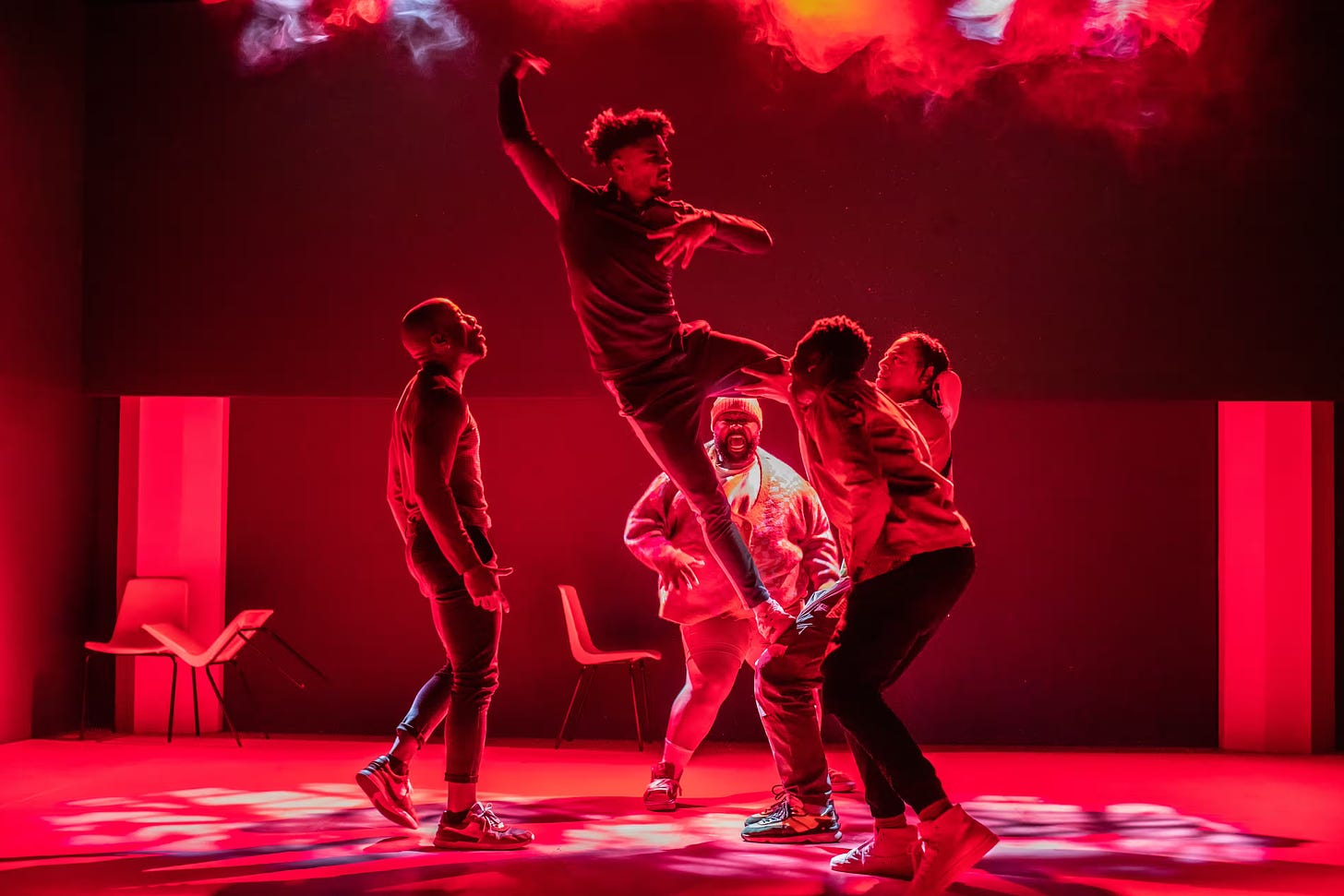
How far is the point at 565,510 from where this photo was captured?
6.69 metres

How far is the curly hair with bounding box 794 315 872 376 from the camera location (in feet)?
11.5

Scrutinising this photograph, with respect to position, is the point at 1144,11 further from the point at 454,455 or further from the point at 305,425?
the point at 305,425

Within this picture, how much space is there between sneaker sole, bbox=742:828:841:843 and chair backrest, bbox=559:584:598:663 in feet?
6.93

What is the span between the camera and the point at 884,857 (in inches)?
143

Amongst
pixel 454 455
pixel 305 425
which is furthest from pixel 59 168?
pixel 454 455

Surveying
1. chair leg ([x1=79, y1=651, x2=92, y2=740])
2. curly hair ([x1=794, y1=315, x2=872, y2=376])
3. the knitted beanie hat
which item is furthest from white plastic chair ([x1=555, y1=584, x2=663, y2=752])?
curly hair ([x1=794, y1=315, x2=872, y2=376])

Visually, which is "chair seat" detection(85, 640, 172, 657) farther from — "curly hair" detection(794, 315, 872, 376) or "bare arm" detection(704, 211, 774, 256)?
"curly hair" detection(794, 315, 872, 376)

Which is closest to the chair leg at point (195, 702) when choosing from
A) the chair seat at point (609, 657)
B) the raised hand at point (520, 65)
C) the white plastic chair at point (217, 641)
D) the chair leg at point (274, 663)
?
the white plastic chair at point (217, 641)

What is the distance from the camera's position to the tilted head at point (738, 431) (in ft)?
16.6

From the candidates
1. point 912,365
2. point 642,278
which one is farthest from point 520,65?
point 912,365

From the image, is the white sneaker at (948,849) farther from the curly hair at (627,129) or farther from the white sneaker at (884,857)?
the curly hair at (627,129)

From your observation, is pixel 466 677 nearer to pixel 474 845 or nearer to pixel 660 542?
pixel 474 845

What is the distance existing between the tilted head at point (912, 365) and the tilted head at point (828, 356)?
47cm

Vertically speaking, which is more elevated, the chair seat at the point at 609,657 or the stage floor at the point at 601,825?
the chair seat at the point at 609,657
